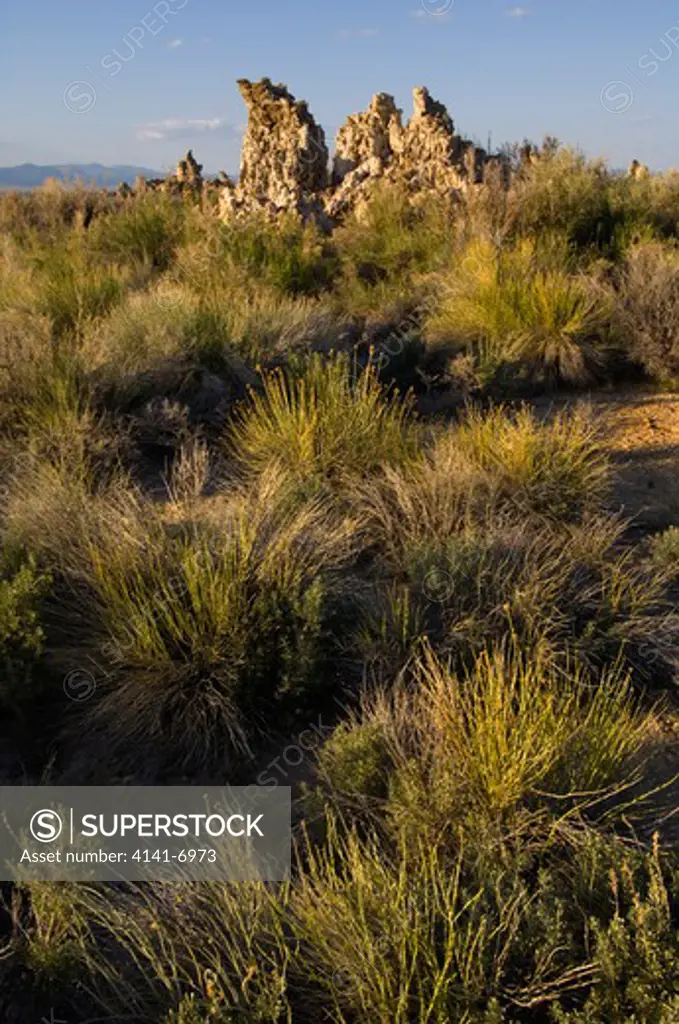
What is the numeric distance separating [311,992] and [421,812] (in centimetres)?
65

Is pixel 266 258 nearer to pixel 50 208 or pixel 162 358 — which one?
pixel 162 358

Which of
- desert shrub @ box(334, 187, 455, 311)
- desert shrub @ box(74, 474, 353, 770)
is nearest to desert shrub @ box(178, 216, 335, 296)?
desert shrub @ box(334, 187, 455, 311)

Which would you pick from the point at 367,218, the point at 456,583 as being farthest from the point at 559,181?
the point at 456,583

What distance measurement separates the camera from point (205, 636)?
12.5ft

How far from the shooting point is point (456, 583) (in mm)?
4152

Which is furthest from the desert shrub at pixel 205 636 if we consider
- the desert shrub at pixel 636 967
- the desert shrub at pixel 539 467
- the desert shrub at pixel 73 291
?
the desert shrub at pixel 73 291

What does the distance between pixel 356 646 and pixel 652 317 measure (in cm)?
545

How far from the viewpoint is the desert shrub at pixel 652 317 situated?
782 cm

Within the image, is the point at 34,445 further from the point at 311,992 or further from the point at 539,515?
the point at 311,992

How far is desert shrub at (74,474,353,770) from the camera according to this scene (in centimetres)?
368

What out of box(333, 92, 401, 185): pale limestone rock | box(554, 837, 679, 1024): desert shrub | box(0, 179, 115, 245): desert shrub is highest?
box(333, 92, 401, 185): pale limestone rock

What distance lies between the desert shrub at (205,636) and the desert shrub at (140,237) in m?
7.69

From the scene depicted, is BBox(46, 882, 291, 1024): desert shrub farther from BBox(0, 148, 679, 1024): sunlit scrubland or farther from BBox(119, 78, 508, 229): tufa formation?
BBox(119, 78, 508, 229): tufa formation

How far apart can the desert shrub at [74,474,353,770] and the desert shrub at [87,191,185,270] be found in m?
7.69
